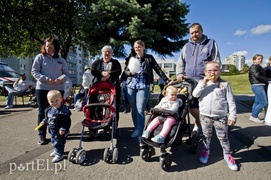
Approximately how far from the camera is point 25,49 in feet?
60.5

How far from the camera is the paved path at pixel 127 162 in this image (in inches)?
114

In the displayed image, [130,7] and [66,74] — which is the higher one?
[130,7]

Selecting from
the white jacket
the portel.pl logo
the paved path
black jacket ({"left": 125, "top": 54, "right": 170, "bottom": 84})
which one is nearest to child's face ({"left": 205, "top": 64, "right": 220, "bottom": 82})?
the white jacket

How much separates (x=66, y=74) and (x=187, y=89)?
2.54 metres

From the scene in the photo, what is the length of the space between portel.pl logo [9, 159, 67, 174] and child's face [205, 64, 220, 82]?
8.77ft

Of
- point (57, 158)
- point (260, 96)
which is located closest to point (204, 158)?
point (57, 158)

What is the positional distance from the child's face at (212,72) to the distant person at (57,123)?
8.05 feet

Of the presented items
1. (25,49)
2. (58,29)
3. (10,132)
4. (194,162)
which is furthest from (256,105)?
(25,49)

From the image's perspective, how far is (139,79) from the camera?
13.4 ft

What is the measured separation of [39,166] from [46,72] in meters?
1.82

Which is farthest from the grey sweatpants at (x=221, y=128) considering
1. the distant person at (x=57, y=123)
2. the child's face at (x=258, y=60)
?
the child's face at (x=258, y=60)

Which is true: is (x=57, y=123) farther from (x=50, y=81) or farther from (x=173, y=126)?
(x=173, y=126)

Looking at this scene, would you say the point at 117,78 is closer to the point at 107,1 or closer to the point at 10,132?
the point at 10,132

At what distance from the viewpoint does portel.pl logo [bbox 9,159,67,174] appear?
3084 millimetres
